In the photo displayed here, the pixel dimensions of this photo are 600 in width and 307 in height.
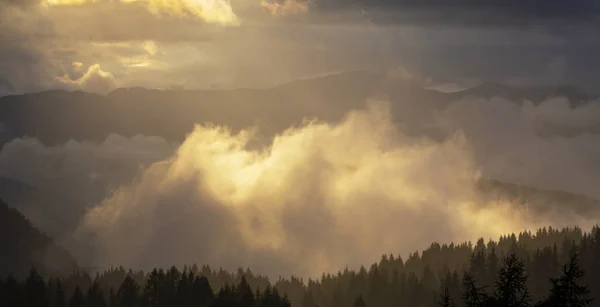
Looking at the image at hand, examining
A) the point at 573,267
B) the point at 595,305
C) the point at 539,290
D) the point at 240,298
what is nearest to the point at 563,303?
the point at 573,267

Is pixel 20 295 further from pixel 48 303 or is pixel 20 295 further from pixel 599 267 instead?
pixel 599 267

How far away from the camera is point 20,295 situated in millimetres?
186125

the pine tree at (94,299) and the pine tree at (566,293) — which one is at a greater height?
the pine tree at (94,299)

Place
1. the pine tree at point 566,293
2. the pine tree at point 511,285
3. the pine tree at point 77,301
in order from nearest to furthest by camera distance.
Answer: the pine tree at point 566,293 < the pine tree at point 511,285 < the pine tree at point 77,301

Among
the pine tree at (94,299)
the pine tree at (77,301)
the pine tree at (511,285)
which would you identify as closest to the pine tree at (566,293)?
the pine tree at (511,285)

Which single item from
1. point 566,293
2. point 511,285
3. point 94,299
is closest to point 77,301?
point 94,299

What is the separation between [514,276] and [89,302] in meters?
157

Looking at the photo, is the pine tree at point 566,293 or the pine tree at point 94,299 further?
the pine tree at point 94,299

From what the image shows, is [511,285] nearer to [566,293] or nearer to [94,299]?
[566,293]

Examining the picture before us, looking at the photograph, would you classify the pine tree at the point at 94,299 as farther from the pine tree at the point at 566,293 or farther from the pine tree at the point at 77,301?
the pine tree at the point at 566,293

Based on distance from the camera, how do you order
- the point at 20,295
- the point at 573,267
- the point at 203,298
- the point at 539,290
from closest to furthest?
the point at 573,267, the point at 203,298, the point at 20,295, the point at 539,290

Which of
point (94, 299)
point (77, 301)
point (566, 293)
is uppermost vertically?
point (94, 299)

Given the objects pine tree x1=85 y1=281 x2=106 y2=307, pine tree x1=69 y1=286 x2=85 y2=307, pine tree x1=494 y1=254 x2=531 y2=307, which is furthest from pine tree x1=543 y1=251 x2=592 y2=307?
pine tree x1=69 y1=286 x2=85 y2=307

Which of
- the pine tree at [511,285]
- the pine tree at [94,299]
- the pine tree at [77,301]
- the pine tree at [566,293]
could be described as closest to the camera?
the pine tree at [566,293]
